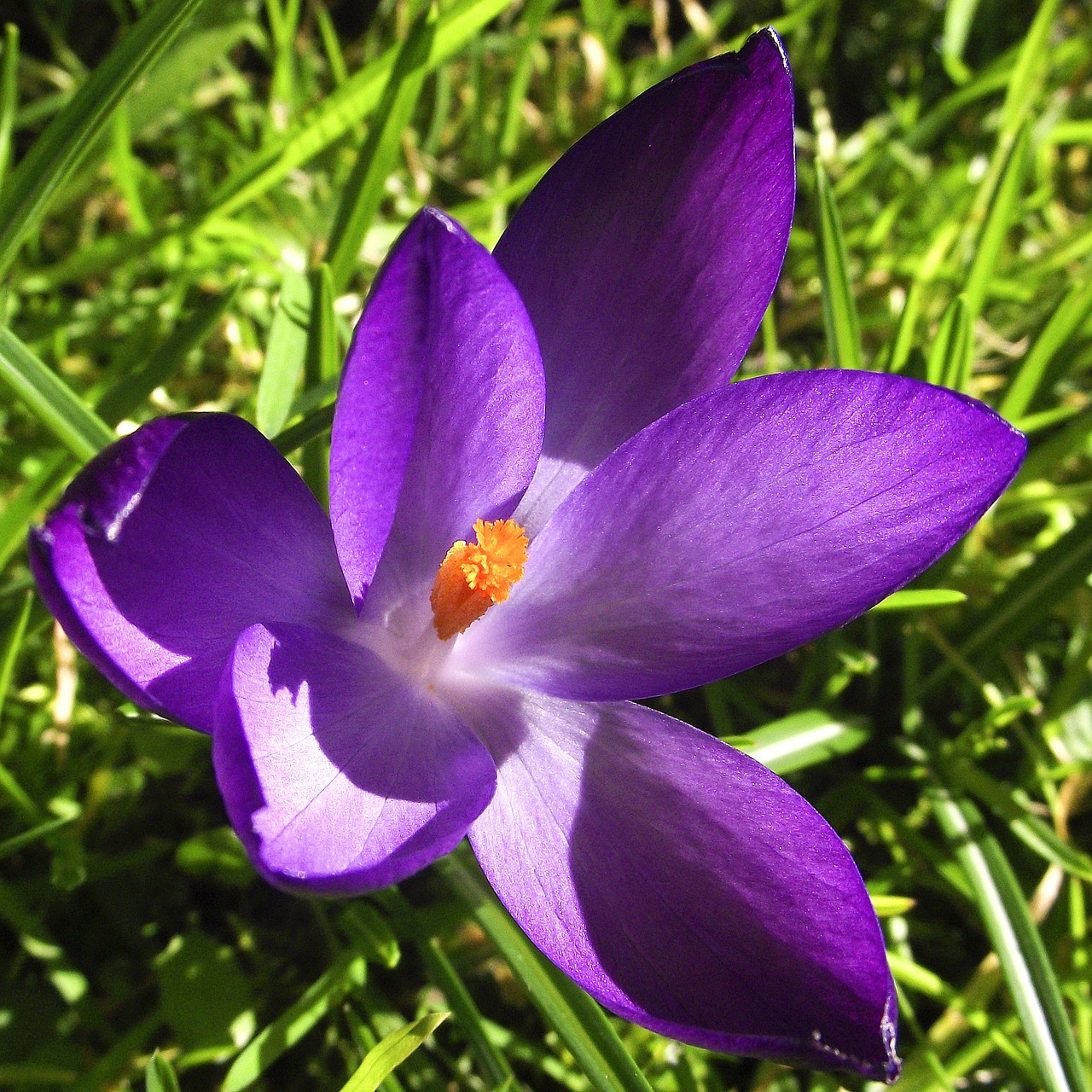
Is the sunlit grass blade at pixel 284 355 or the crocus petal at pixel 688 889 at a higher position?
the sunlit grass blade at pixel 284 355

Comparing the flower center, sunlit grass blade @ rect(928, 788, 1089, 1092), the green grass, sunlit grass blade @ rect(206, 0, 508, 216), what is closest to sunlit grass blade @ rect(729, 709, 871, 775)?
the green grass

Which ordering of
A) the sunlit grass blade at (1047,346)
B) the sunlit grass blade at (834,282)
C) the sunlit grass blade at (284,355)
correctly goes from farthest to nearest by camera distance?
the sunlit grass blade at (1047,346) → the sunlit grass blade at (834,282) → the sunlit grass blade at (284,355)

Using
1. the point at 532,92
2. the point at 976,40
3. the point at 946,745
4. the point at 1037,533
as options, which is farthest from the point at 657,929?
the point at 976,40

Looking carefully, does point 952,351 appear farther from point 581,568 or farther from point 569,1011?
point 569,1011

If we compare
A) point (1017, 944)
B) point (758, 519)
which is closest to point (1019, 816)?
point (1017, 944)

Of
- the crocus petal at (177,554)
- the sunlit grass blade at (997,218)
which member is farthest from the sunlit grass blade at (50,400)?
the sunlit grass blade at (997,218)

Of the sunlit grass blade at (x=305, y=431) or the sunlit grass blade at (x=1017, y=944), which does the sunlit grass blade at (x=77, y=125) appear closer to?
the sunlit grass blade at (x=305, y=431)

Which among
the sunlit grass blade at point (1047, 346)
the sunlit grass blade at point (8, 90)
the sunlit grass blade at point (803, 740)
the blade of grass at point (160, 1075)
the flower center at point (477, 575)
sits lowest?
the sunlit grass blade at point (803, 740)
